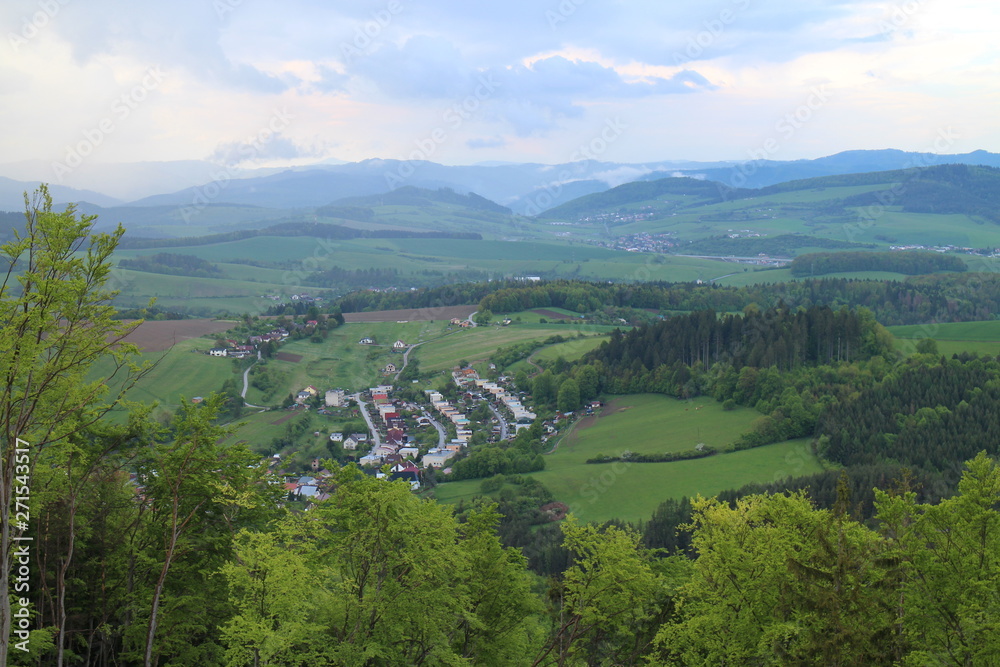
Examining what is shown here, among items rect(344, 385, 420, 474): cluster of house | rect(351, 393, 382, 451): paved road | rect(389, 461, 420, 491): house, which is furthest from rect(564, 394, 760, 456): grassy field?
rect(351, 393, 382, 451): paved road

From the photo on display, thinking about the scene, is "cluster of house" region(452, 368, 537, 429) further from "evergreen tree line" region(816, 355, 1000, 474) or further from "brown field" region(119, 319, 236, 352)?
"brown field" region(119, 319, 236, 352)

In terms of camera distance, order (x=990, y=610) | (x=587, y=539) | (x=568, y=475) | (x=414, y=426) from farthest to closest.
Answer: (x=414, y=426) < (x=568, y=475) < (x=587, y=539) < (x=990, y=610)

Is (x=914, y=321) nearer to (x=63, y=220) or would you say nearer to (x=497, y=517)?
(x=497, y=517)

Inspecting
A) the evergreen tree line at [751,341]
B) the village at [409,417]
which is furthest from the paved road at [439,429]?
the evergreen tree line at [751,341]

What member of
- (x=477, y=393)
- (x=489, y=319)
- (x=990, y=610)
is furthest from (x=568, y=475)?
(x=489, y=319)

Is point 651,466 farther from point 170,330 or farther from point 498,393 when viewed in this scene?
point 170,330

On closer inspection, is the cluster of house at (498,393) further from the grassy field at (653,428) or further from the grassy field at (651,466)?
the grassy field at (651,466)

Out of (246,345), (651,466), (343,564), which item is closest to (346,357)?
(246,345)
